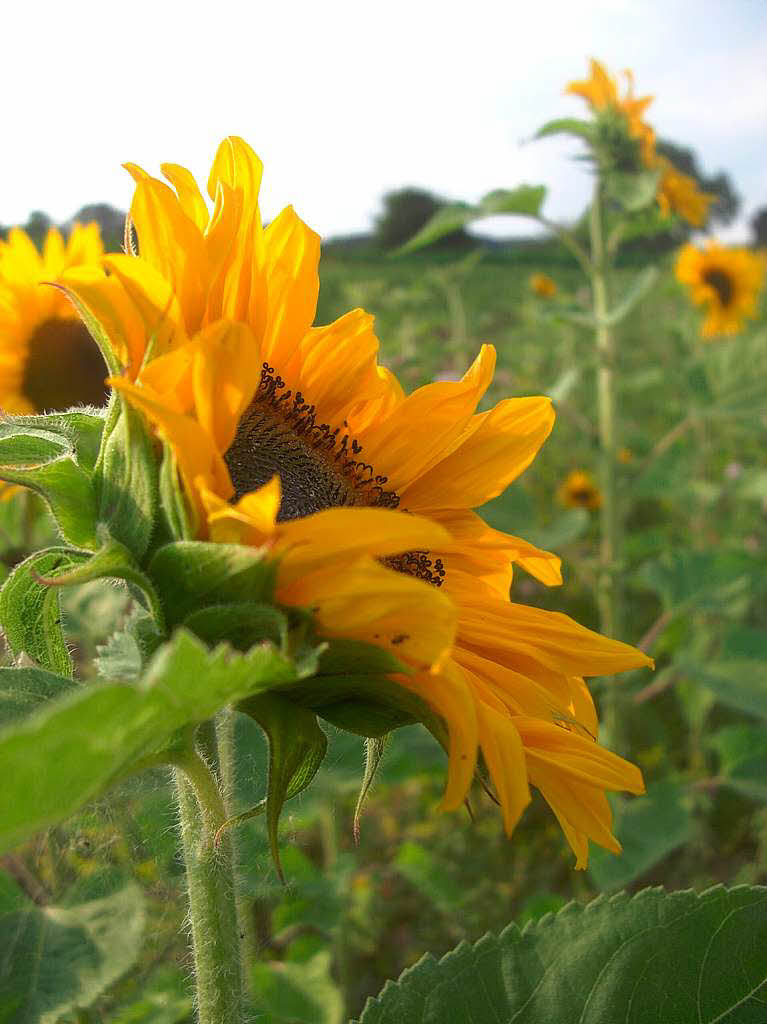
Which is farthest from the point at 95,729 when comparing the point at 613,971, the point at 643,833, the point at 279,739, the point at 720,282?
the point at 720,282

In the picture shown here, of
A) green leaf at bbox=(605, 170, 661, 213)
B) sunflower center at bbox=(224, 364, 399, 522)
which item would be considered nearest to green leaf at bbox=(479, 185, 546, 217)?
green leaf at bbox=(605, 170, 661, 213)

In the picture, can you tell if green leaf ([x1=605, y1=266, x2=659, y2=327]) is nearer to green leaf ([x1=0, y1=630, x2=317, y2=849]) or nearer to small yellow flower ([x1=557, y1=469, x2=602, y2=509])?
small yellow flower ([x1=557, y1=469, x2=602, y2=509])

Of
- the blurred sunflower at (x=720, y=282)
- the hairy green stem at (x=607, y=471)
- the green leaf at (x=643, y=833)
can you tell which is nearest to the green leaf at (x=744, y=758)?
the green leaf at (x=643, y=833)

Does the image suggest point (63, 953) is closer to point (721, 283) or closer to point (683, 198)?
point (683, 198)

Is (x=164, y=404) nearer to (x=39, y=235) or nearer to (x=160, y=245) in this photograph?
(x=160, y=245)

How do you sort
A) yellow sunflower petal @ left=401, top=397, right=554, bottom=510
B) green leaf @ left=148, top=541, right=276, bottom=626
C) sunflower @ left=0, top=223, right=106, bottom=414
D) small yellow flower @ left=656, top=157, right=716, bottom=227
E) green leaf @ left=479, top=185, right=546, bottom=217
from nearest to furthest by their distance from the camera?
green leaf @ left=148, top=541, right=276, bottom=626
yellow sunflower petal @ left=401, top=397, right=554, bottom=510
sunflower @ left=0, top=223, right=106, bottom=414
green leaf @ left=479, top=185, right=546, bottom=217
small yellow flower @ left=656, top=157, right=716, bottom=227

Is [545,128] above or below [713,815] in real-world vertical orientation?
above

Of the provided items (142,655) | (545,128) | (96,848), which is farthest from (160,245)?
(545,128)

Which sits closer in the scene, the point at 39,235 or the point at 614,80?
the point at 39,235
